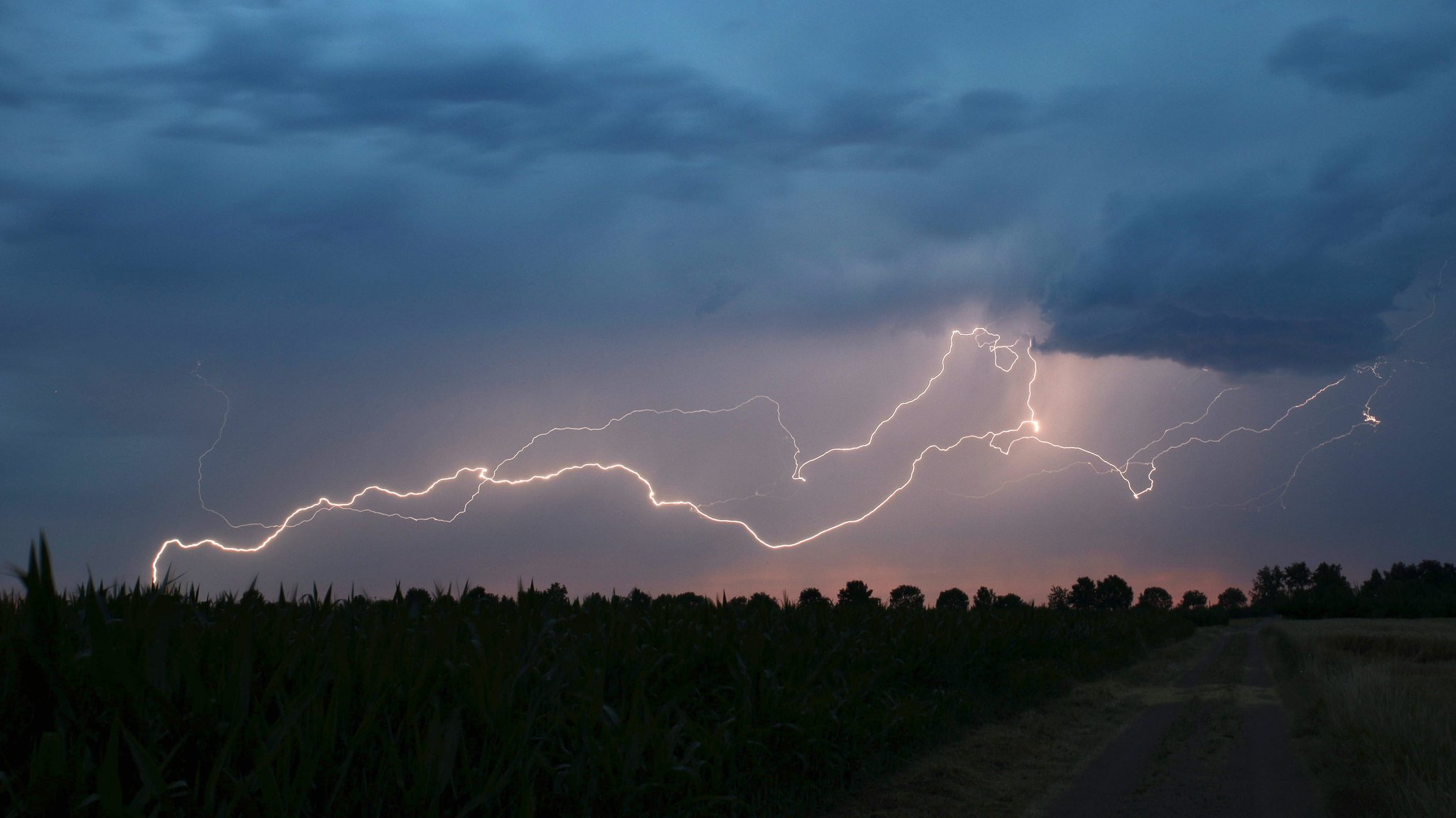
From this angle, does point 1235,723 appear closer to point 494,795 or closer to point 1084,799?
point 1084,799

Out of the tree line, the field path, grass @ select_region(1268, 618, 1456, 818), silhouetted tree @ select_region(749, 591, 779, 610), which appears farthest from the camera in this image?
the tree line

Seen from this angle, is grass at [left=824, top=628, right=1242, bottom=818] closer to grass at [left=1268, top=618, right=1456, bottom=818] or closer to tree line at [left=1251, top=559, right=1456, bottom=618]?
grass at [left=1268, top=618, right=1456, bottom=818]

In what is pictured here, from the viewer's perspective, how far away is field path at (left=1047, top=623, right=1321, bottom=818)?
27.2 ft

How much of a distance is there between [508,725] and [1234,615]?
13917 cm

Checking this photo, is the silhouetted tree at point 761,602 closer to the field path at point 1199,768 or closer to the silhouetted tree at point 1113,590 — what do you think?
the field path at point 1199,768

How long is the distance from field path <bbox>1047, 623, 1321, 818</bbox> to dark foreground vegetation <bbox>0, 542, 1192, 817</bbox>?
2240mm

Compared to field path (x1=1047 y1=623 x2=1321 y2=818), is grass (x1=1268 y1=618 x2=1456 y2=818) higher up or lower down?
higher up

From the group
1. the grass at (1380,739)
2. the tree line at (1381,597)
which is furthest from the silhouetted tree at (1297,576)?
the grass at (1380,739)


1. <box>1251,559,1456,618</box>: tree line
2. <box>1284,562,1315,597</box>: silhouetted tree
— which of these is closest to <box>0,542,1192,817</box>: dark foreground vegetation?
<box>1251,559,1456,618</box>: tree line

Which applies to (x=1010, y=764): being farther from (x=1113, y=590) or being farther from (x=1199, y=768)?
(x=1113, y=590)

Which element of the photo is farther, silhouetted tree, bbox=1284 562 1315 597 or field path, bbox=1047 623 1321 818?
silhouetted tree, bbox=1284 562 1315 597

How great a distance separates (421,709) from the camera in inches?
209

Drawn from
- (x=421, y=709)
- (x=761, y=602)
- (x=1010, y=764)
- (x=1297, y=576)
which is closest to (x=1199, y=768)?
(x=1010, y=764)

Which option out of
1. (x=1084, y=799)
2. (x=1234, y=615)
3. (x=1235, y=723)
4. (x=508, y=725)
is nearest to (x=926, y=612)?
(x=1235, y=723)
